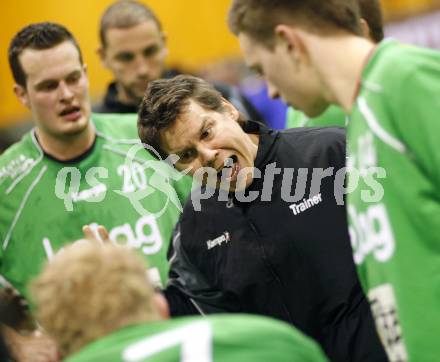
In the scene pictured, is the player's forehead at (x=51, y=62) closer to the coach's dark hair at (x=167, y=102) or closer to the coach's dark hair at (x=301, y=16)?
the coach's dark hair at (x=167, y=102)

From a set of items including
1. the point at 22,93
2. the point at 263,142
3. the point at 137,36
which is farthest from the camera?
the point at 137,36

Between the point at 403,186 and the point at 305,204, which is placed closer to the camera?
the point at 403,186

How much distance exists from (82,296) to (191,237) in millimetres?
1460

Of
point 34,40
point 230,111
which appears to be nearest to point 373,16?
point 230,111

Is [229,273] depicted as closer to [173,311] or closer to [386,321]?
[173,311]

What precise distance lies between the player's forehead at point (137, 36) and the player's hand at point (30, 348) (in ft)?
6.55

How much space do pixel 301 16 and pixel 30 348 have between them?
2313 millimetres

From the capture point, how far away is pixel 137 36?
19.7 feet

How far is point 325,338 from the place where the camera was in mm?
3637

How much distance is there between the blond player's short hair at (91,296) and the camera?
8.02 feet

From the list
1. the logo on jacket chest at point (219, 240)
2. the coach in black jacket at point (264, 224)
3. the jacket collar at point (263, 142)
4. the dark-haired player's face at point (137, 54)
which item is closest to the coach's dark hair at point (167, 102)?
the coach in black jacket at point (264, 224)

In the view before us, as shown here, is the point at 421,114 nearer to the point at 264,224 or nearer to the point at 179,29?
Result: the point at 264,224

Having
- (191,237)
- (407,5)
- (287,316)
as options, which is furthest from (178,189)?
(407,5)

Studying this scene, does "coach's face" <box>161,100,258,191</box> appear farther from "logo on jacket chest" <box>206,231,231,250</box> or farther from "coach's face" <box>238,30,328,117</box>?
"coach's face" <box>238,30,328,117</box>
